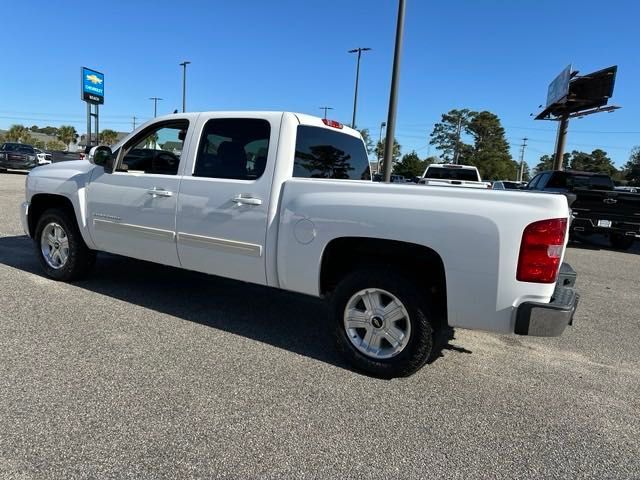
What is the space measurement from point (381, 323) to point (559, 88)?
1115 inches

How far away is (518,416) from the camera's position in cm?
319

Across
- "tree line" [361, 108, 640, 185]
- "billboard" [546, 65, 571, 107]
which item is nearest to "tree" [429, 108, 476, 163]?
"tree line" [361, 108, 640, 185]

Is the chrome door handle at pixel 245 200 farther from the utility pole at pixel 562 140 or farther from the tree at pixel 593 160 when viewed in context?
the tree at pixel 593 160

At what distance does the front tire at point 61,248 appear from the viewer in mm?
5480

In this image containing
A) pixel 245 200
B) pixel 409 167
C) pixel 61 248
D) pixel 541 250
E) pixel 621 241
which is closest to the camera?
pixel 541 250

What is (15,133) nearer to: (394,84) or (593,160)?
(394,84)

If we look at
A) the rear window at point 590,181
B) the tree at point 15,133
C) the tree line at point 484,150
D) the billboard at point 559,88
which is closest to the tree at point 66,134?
the tree at point 15,133

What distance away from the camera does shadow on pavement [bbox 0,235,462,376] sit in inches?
170

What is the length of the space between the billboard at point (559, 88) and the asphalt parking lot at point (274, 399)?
2396 cm

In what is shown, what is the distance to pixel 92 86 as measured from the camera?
3747cm

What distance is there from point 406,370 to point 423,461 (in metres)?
0.93

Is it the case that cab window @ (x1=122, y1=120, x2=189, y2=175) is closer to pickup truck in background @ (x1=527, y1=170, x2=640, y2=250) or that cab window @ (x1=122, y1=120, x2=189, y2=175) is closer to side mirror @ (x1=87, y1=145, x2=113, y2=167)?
side mirror @ (x1=87, y1=145, x2=113, y2=167)

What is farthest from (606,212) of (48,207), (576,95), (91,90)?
(91,90)

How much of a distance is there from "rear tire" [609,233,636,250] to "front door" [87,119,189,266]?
10.5m
